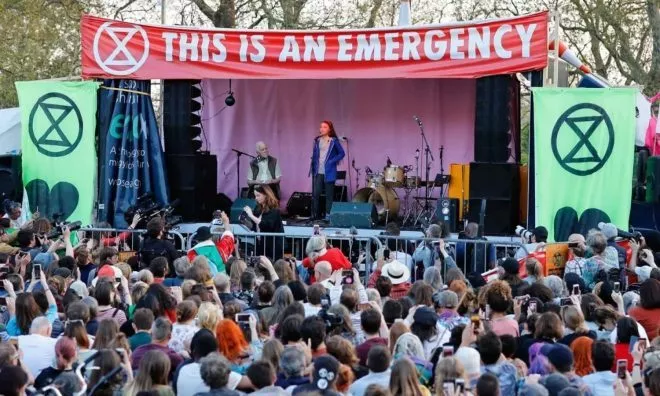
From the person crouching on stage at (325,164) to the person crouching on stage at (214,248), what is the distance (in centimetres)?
449

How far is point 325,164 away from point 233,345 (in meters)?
10.7

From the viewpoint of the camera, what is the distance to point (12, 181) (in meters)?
18.1

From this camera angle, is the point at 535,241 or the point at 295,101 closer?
the point at 535,241

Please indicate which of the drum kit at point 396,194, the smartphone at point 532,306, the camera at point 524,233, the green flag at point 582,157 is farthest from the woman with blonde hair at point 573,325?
the drum kit at point 396,194

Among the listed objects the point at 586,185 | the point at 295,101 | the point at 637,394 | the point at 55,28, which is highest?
the point at 55,28

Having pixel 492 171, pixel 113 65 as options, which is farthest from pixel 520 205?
pixel 113 65

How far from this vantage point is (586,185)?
1539 cm

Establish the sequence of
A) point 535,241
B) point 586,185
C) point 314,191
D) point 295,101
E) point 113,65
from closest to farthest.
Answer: point 535,241, point 586,185, point 113,65, point 314,191, point 295,101

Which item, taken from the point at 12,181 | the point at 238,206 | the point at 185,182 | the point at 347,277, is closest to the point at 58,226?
the point at 185,182

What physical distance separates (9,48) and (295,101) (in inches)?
389

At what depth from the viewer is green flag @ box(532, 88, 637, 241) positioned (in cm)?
1528

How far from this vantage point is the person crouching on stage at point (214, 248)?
12168 millimetres

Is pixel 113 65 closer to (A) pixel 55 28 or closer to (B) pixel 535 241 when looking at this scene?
(B) pixel 535 241

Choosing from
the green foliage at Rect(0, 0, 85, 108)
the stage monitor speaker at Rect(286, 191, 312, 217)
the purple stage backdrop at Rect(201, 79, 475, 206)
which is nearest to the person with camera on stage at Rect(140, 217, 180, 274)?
the stage monitor speaker at Rect(286, 191, 312, 217)
